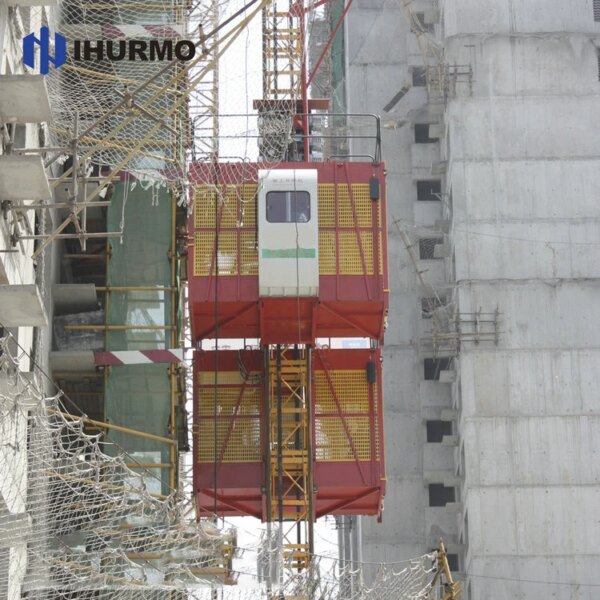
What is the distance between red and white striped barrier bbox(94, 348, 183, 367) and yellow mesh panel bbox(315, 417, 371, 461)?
5.05 meters

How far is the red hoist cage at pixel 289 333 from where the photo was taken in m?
43.3

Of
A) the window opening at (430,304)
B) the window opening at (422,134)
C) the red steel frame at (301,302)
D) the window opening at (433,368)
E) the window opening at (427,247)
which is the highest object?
the window opening at (422,134)

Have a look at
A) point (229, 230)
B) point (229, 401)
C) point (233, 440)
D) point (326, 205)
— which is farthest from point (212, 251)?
point (233, 440)

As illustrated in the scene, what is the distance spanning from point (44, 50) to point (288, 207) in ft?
38.7

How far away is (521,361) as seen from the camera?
234 feet

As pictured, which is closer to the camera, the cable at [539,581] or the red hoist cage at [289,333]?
the red hoist cage at [289,333]

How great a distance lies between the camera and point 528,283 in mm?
72312

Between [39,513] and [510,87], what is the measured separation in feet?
155

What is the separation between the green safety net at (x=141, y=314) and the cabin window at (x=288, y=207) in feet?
→ 18.9

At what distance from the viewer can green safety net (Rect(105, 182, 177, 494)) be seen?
4888 cm

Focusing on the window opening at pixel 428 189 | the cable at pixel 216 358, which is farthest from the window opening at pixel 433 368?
the cable at pixel 216 358

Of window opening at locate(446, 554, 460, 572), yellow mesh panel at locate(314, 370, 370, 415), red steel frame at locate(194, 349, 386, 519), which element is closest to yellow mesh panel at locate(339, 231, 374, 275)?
red steel frame at locate(194, 349, 386, 519)

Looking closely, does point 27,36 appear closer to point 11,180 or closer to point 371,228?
point 11,180

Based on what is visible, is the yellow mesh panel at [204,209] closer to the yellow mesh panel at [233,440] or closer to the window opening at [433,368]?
the yellow mesh panel at [233,440]
